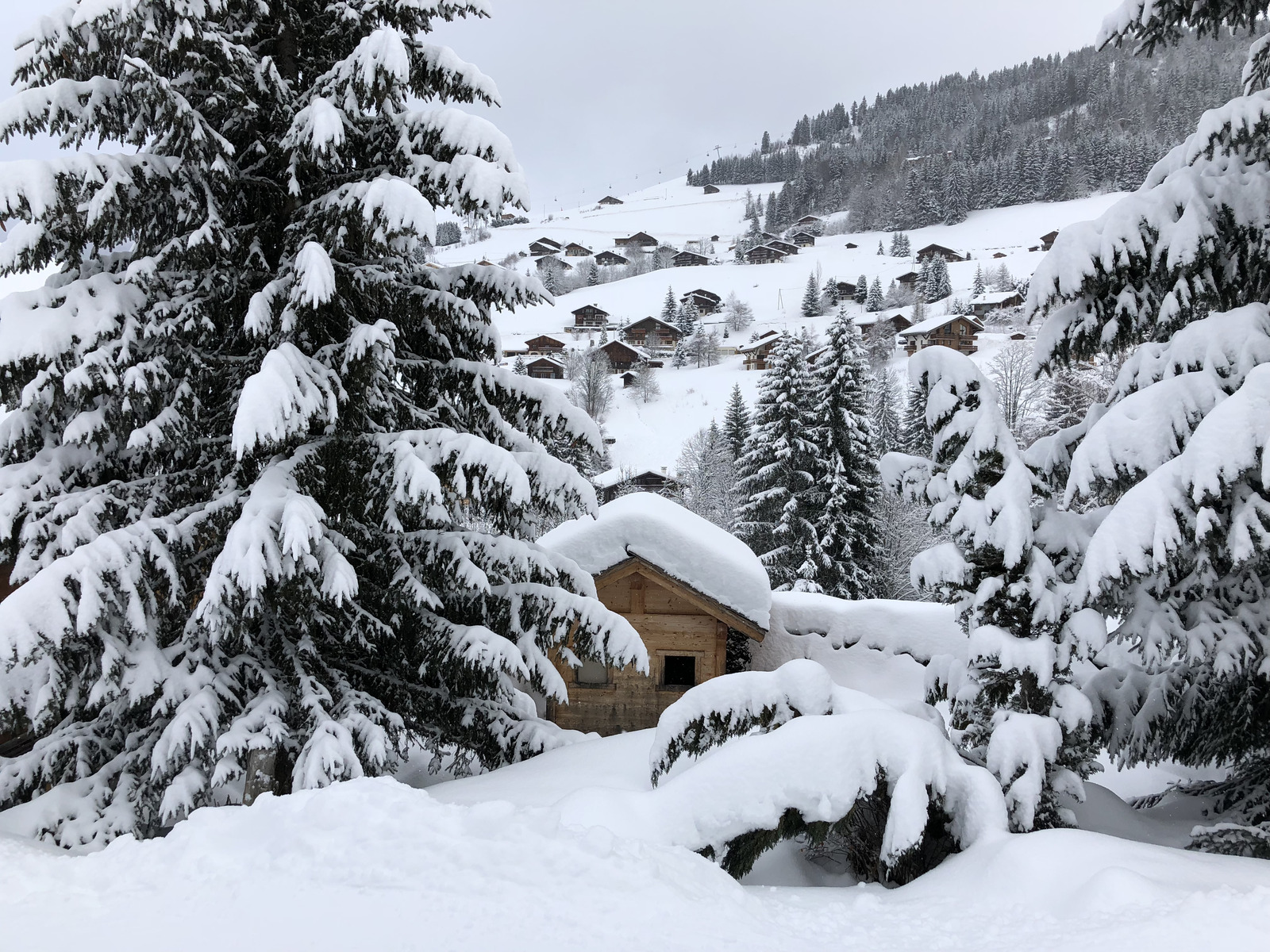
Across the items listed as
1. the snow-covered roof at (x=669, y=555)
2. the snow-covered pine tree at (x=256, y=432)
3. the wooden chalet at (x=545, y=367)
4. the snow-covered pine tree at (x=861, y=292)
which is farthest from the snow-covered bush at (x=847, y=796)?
the snow-covered pine tree at (x=861, y=292)

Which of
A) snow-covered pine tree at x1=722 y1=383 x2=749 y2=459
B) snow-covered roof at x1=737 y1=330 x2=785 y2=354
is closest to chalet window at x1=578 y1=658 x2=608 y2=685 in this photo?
snow-covered pine tree at x1=722 y1=383 x2=749 y2=459

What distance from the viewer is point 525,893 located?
3.92 m

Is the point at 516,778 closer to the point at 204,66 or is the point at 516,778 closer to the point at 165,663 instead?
Result: the point at 165,663

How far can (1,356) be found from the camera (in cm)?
574

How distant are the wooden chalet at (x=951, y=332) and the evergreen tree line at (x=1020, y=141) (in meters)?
64.0

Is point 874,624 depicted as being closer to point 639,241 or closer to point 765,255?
point 765,255

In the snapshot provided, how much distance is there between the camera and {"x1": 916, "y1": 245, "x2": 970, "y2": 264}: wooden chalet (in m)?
108

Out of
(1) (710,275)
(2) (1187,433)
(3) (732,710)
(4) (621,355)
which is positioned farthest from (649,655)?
(1) (710,275)

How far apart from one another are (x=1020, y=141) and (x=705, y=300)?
279 feet

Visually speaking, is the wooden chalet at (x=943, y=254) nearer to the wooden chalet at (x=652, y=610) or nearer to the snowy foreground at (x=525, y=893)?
the wooden chalet at (x=652, y=610)

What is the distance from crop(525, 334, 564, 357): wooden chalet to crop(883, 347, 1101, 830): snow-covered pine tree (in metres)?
71.0

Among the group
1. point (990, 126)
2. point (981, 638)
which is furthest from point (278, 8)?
point (990, 126)

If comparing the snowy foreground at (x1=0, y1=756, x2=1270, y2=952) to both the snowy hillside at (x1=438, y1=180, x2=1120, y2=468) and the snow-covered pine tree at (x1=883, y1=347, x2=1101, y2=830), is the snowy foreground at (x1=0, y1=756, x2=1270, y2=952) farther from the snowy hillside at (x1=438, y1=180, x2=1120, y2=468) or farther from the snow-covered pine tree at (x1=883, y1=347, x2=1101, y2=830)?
the snowy hillside at (x1=438, y1=180, x2=1120, y2=468)

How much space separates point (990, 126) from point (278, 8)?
18443cm
